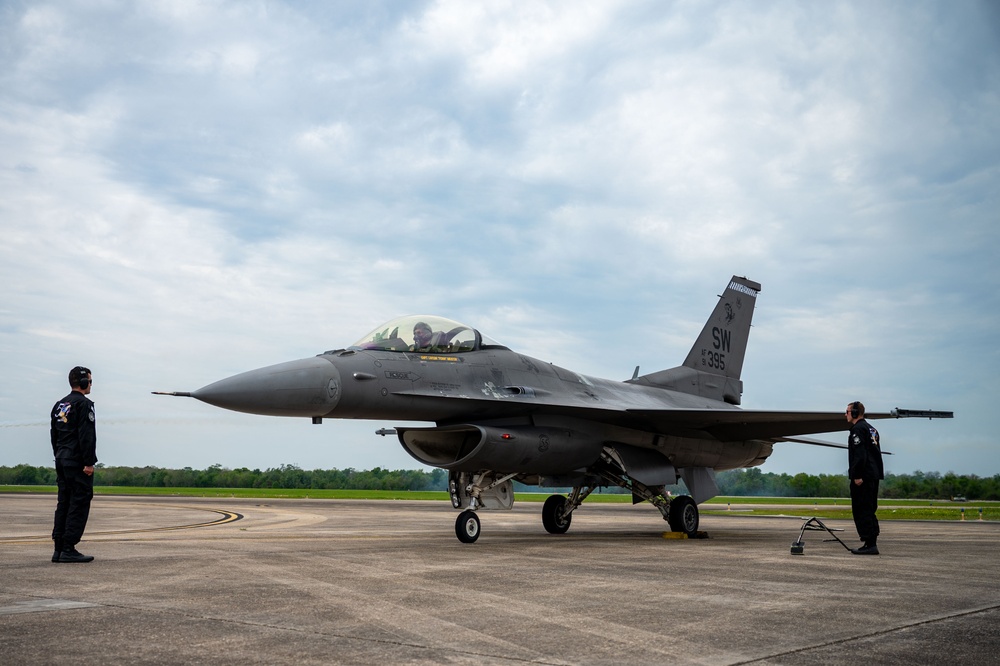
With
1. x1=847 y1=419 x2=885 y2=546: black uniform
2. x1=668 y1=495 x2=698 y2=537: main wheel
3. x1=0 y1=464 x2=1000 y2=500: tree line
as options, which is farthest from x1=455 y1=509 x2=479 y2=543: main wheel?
x1=0 y1=464 x2=1000 y2=500: tree line

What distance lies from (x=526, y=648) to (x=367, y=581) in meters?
2.90

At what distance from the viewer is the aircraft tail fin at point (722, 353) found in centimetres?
1803

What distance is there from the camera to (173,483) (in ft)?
233

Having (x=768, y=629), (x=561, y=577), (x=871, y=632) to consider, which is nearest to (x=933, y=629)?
(x=871, y=632)

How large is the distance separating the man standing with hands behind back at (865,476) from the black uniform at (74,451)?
8.81m

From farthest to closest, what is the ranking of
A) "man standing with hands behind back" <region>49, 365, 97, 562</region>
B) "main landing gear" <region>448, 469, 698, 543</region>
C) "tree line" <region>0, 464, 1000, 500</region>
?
1. "tree line" <region>0, 464, 1000, 500</region>
2. "main landing gear" <region>448, 469, 698, 543</region>
3. "man standing with hands behind back" <region>49, 365, 97, 562</region>

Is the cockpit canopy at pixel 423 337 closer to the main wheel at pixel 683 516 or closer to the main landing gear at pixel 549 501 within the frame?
the main landing gear at pixel 549 501

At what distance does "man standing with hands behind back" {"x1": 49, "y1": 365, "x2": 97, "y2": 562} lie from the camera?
8109mm

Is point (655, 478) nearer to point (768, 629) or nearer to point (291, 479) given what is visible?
point (768, 629)

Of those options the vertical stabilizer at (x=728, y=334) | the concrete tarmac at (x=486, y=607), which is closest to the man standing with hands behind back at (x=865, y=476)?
the concrete tarmac at (x=486, y=607)

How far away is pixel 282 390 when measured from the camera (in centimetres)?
1024

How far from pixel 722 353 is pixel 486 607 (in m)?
14.3

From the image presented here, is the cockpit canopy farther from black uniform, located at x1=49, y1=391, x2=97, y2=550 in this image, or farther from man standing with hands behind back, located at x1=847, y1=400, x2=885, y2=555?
man standing with hands behind back, located at x1=847, y1=400, x2=885, y2=555

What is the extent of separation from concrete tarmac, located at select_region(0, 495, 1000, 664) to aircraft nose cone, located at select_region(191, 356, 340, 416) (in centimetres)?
169
